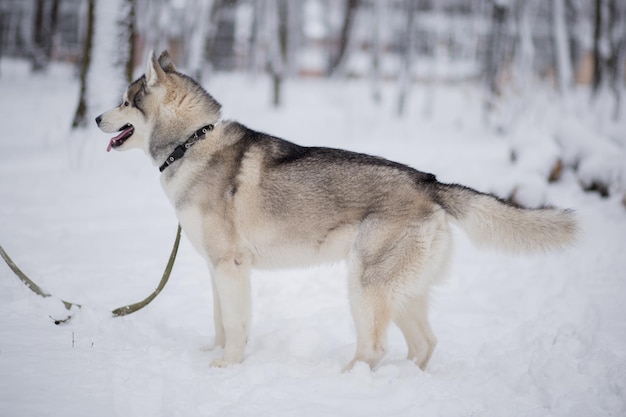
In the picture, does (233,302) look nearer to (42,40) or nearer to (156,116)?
(156,116)

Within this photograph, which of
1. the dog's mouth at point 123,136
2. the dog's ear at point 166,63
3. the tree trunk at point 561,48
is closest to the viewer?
the dog's mouth at point 123,136

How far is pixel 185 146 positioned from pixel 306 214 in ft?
3.47

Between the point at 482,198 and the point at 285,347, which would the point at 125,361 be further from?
the point at 482,198

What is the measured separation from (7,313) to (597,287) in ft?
18.2

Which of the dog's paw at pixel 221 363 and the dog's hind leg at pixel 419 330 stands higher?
the dog's hind leg at pixel 419 330

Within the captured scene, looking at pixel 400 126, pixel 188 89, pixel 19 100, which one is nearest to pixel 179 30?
pixel 19 100

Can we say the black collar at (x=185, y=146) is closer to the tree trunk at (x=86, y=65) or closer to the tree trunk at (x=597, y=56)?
the tree trunk at (x=86, y=65)

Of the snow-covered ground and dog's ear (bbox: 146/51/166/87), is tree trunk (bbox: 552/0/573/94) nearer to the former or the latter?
the snow-covered ground

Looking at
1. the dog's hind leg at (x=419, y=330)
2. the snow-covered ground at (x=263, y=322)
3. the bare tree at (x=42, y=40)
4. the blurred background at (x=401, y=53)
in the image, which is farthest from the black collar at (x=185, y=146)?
the bare tree at (x=42, y=40)

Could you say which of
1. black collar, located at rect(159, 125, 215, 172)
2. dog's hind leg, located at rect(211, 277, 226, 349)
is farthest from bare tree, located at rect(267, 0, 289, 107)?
dog's hind leg, located at rect(211, 277, 226, 349)

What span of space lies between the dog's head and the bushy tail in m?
1.91

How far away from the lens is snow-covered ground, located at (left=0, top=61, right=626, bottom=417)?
304cm

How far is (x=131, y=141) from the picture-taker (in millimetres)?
3875

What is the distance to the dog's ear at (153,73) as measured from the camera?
365 cm
